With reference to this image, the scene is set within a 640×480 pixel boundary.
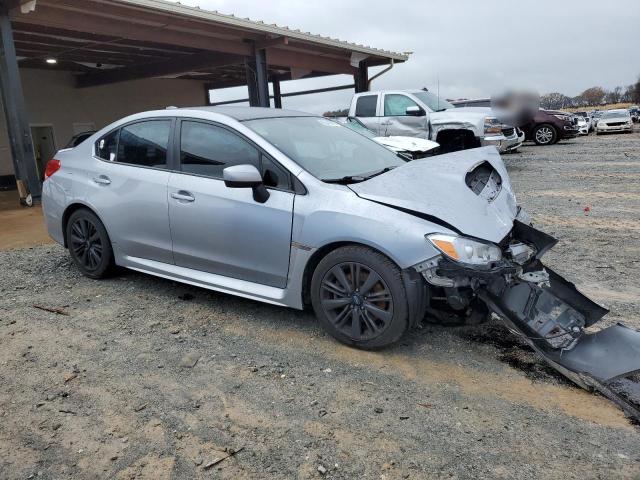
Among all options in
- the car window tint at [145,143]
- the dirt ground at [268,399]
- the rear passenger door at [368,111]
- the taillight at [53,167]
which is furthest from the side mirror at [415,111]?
the taillight at [53,167]

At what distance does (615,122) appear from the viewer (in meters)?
25.9

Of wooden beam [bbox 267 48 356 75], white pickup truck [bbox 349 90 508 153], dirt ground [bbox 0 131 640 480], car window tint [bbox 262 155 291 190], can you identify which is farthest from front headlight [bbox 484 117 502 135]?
car window tint [bbox 262 155 291 190]

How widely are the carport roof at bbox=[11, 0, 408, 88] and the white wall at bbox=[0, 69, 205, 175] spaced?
53cm

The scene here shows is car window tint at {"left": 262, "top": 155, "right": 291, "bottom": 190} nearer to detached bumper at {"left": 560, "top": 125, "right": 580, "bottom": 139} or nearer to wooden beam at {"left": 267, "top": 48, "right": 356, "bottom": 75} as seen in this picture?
wooden beam at {"left": 267, "top": 48, "right": 356, "bottom": 75}

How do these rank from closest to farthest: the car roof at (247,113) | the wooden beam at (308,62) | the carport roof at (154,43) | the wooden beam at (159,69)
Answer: the car roof at (247,113), the carport roof at (154,43), the wooden beam at (159,69), the wooden beam at (308,62)

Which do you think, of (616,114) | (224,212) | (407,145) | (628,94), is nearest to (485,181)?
(224,212)

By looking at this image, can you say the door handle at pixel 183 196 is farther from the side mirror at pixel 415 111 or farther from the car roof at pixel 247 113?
the side mirror at pixel 415 111

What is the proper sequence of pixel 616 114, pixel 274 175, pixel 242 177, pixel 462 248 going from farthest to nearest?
pixel 616 114, pixel 274 175, pixel 242 177, pixel 462 248

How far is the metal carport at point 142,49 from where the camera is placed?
951 centimetres

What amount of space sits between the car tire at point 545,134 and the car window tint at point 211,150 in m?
18.4

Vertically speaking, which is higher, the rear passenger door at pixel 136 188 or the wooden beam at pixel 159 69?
the wooden beam at pixel 159 69

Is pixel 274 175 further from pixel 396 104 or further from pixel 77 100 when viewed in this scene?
pixel 77 100

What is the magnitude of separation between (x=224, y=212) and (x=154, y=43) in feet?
36.6

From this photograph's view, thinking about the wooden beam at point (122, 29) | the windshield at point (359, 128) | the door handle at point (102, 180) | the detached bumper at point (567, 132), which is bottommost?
the detached bumper at point (567, 132)
